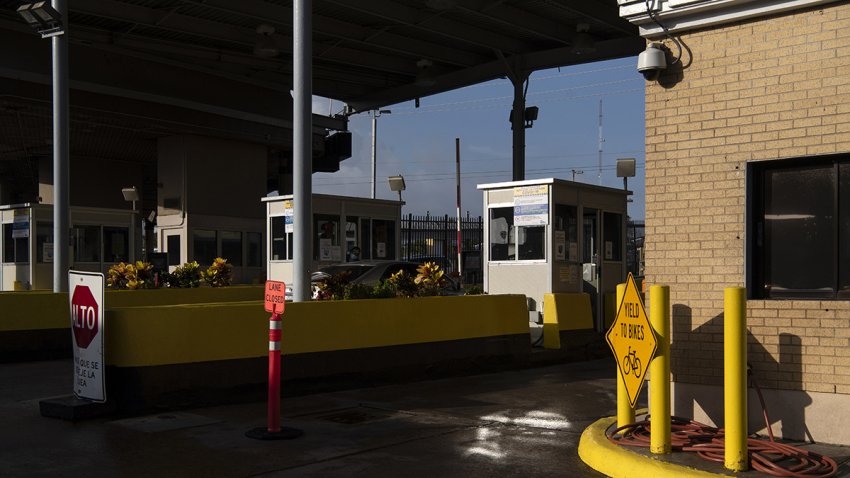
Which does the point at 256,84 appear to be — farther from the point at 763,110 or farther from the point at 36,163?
the point at 763,110

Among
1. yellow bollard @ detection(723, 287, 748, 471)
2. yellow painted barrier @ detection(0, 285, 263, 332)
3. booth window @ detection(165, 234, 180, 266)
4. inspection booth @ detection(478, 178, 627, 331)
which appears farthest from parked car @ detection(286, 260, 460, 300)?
yellow bollard @ detection(723, 287, 748, 471)

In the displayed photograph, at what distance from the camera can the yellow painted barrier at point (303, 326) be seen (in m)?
9.61

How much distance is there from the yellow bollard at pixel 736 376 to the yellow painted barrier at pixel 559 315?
8.67 metres

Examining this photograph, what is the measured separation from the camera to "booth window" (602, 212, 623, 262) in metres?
17.1

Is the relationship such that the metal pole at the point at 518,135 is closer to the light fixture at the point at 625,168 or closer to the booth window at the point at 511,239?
the light fixture at the point at 625,168

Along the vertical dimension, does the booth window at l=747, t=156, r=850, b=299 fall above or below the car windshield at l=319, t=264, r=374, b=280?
above

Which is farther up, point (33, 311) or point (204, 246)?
point (204, 246)

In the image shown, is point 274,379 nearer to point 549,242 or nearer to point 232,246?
point 549,242

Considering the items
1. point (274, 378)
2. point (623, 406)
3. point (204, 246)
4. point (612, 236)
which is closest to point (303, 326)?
point (274, 378)

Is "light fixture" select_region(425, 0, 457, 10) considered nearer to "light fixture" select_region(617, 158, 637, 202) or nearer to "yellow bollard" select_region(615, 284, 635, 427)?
"light fixture" select_region(617, 158, 637, 202)

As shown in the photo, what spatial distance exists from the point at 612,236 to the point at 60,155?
10139mm

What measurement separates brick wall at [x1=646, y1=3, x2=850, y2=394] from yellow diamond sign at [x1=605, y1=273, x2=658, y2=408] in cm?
106

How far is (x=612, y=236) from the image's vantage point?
17.4m

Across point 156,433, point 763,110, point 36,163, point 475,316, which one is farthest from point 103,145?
point 763,110
